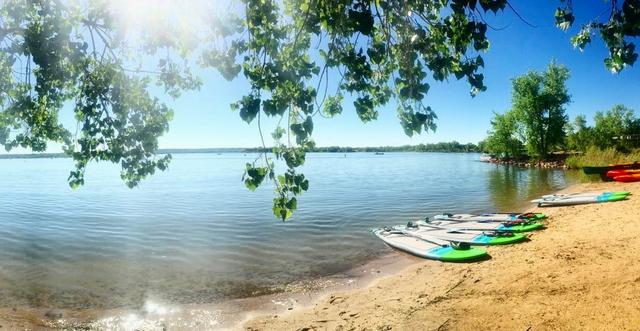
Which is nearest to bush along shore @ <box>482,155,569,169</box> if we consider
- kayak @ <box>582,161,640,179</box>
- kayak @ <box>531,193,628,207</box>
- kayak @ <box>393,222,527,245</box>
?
kayak @ <box>582,161,640,179</box>

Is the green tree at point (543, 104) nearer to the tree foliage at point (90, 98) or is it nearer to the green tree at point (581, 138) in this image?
the green tree at point (581, 138)

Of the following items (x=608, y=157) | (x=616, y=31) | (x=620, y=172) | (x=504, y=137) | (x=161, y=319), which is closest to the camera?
(x=616, y=31)

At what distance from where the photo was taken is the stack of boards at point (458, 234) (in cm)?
1119

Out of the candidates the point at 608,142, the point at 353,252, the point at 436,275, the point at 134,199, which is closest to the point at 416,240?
the point at 353,252

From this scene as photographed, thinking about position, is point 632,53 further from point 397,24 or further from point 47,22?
point 47,22

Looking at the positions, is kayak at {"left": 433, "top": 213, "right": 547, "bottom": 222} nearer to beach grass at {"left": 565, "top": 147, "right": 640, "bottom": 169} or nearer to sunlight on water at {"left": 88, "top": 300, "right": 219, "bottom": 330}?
sunlight on water at {"left": 88, "top": 300, "right": 219, "bottom": 330}

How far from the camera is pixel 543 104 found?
59.4 m

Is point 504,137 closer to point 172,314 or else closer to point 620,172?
point 620,172

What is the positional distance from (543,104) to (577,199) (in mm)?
48962

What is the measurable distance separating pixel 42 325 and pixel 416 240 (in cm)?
1098

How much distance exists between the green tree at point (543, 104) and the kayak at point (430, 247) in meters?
55.3

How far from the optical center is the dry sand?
19.5 feet

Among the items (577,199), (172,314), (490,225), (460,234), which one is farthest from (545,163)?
(172,314)

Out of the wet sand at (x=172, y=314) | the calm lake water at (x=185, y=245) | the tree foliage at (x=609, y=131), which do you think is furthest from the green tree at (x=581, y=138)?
the wet sand at (x=172, y=314)
